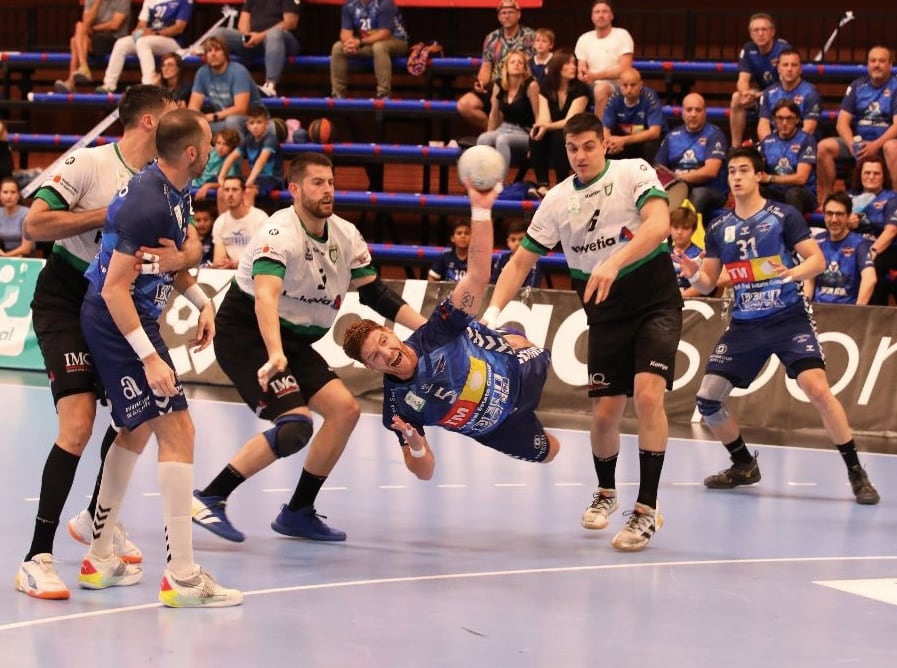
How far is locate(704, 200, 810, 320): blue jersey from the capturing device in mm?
8688

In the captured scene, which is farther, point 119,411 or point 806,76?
point 806,76

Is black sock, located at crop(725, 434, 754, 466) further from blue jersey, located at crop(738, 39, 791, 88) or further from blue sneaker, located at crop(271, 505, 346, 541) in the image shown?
blue jersey, located at crop(738, 39, 791, 88)

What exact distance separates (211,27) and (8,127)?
3169 millimetres

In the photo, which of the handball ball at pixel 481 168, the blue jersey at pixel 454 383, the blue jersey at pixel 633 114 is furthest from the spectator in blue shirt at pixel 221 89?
the handball ball at pixel 481 168

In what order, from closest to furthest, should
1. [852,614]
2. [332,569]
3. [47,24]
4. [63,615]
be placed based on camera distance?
[63,615] → [852,614] → [332,569] → [47,24]

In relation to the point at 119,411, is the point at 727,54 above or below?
above

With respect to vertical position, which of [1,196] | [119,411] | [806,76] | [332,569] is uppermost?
[806,76]

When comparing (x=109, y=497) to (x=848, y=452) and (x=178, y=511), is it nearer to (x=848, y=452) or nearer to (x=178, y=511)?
(x=178, y=511)

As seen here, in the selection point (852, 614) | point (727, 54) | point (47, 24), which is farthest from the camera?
point (47, 24)

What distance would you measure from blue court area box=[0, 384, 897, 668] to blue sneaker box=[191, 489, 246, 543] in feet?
0.31

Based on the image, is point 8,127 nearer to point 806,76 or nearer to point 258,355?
point 806,76

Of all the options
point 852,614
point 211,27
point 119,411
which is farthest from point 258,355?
point 211,27

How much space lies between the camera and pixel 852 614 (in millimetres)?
5695

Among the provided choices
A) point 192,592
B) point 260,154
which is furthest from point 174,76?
point 192,592
